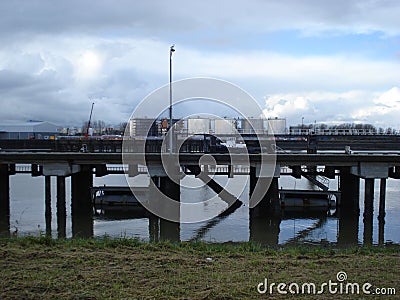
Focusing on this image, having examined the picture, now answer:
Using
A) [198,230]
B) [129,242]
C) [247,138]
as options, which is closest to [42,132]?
[247,138]

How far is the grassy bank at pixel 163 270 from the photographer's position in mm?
6543

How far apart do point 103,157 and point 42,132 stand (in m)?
72.0

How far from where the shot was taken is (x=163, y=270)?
7.88 metres

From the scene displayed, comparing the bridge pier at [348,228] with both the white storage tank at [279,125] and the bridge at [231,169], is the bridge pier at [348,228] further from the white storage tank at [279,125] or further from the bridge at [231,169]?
the white storage tank at [279,125]

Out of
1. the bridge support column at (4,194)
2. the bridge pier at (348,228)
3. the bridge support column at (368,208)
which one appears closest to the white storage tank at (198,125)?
the bridge pier at (348,228)

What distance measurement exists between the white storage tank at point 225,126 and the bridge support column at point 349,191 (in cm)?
1759

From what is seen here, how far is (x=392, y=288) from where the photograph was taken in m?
6.80

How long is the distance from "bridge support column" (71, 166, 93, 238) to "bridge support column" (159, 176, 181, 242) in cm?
418

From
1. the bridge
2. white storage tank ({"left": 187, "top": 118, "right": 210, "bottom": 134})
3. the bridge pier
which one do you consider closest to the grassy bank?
the bridge pier

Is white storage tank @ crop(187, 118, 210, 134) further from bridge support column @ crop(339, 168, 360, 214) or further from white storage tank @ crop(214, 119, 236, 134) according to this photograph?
bridge support column @ crop(339, 168, 360, 214)

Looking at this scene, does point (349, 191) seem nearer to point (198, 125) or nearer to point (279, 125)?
point (198, 125)

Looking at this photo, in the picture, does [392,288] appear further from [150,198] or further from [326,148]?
[326,148]

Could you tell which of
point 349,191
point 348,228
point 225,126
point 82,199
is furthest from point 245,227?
point 225,126

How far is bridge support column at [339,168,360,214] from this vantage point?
2739cm
